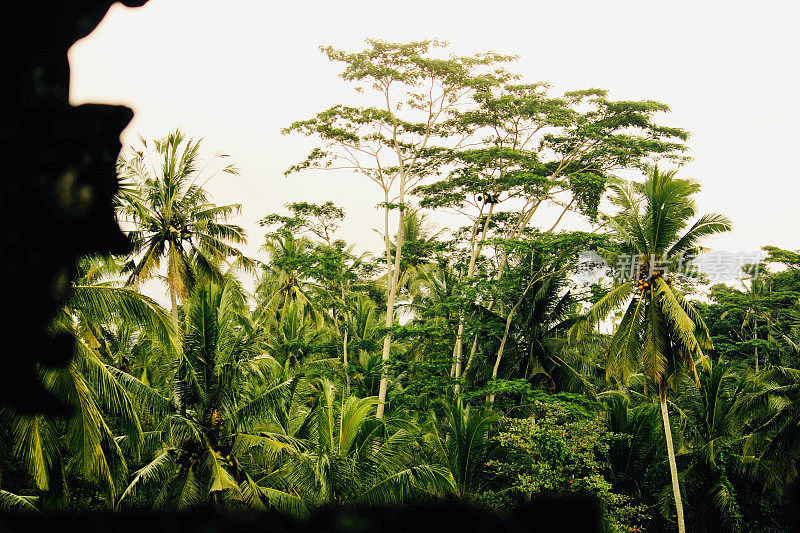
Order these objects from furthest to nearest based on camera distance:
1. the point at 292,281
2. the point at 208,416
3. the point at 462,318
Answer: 1. the point at 292,281
2. the point at 462,318
3. the point at 208,416

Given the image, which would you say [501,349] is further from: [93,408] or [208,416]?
[93,408]

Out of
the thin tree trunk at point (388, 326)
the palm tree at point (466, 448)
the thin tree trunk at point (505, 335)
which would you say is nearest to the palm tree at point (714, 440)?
the thin tree trunk at point (505, 335)

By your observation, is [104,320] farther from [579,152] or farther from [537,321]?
[579,152]

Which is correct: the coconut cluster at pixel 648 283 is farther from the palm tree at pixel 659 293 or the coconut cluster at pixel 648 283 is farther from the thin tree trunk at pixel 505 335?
the thin tree trunk at pixel 505 335

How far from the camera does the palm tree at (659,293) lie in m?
15.7

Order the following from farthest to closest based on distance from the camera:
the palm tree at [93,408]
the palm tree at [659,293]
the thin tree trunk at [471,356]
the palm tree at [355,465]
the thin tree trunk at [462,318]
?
the thin tree trunk at [462,318]
the thin tree trunk at [471,356]
the palm tree at [659,293]
the palm tree at [355,465]
the palm tree at [93,408]

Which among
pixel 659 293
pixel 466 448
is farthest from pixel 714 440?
pixel 466 448

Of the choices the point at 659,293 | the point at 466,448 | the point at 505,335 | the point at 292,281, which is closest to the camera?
the point at 659,293

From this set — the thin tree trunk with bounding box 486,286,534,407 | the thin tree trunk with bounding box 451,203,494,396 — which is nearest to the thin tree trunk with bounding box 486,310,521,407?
the thin tree trunk with bounding box 486,286,534,407

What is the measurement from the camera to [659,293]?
1587 cm

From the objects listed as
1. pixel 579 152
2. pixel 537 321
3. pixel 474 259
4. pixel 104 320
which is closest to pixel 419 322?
pixel 474 259

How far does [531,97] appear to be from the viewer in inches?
899

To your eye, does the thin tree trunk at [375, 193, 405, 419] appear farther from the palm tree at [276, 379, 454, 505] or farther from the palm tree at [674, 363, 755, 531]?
the palm tree at [674, 363, 755, 531]

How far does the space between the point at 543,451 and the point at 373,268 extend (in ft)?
41.9
